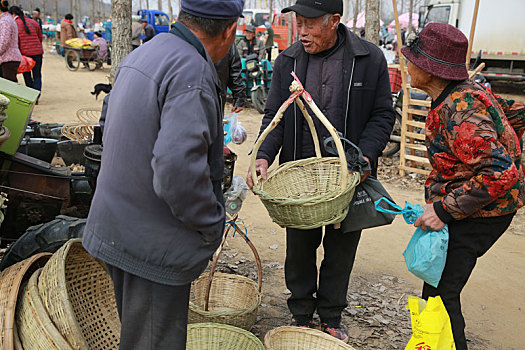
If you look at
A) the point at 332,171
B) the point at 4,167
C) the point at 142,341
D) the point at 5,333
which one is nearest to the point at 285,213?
the point at 332,171

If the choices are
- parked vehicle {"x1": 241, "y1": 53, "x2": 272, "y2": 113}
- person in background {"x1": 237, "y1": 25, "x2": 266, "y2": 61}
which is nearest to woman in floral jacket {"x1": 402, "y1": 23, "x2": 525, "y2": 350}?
parked vehicle {"x1": 241, "y1": 53, "x2": 272, "y2": 113}

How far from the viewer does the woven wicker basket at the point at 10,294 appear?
2.17 meters

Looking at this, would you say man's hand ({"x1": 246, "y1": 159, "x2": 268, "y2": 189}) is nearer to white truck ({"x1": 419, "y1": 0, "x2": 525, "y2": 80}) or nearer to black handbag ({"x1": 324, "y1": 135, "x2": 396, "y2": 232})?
black handbag ({"x1": 324, "y1": 135, "x2": 396, "y2": 232})

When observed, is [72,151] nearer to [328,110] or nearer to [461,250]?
[328,110]

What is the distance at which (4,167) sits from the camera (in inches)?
135

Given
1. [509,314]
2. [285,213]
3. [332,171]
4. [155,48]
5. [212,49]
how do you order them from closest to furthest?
[155,48] → [212,49] → [285,213] → [332,171] → [509,314]

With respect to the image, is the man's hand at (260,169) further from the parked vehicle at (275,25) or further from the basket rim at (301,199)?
the parked vehicle at (275,25)

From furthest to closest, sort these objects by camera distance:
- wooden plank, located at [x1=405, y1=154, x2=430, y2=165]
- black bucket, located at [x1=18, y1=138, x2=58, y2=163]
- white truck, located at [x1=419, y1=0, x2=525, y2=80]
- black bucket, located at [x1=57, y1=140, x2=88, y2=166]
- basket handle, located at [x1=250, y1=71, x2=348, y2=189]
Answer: white truck, located at [x1=419, y1=0, x2=525, y2=80]
wooden plank, located at [x1=405, y1=154, x2=430, y2=165]
black bucket, located at [x1=57, y1=140, x2=88, y2=166]
black bucket, located at [x1=18, y1=138, x2=58, y2=163]
basket handle, located at [x1=250, y1=71, x2=348, y2=189]

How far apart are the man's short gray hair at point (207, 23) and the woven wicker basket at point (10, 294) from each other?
1557 mm

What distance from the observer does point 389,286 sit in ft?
13.5

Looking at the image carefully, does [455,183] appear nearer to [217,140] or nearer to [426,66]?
[426,66]

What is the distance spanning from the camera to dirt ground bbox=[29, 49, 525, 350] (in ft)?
11.3

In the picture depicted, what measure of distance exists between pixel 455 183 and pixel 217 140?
4.09ft

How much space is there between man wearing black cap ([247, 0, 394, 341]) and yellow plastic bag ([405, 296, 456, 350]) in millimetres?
670
